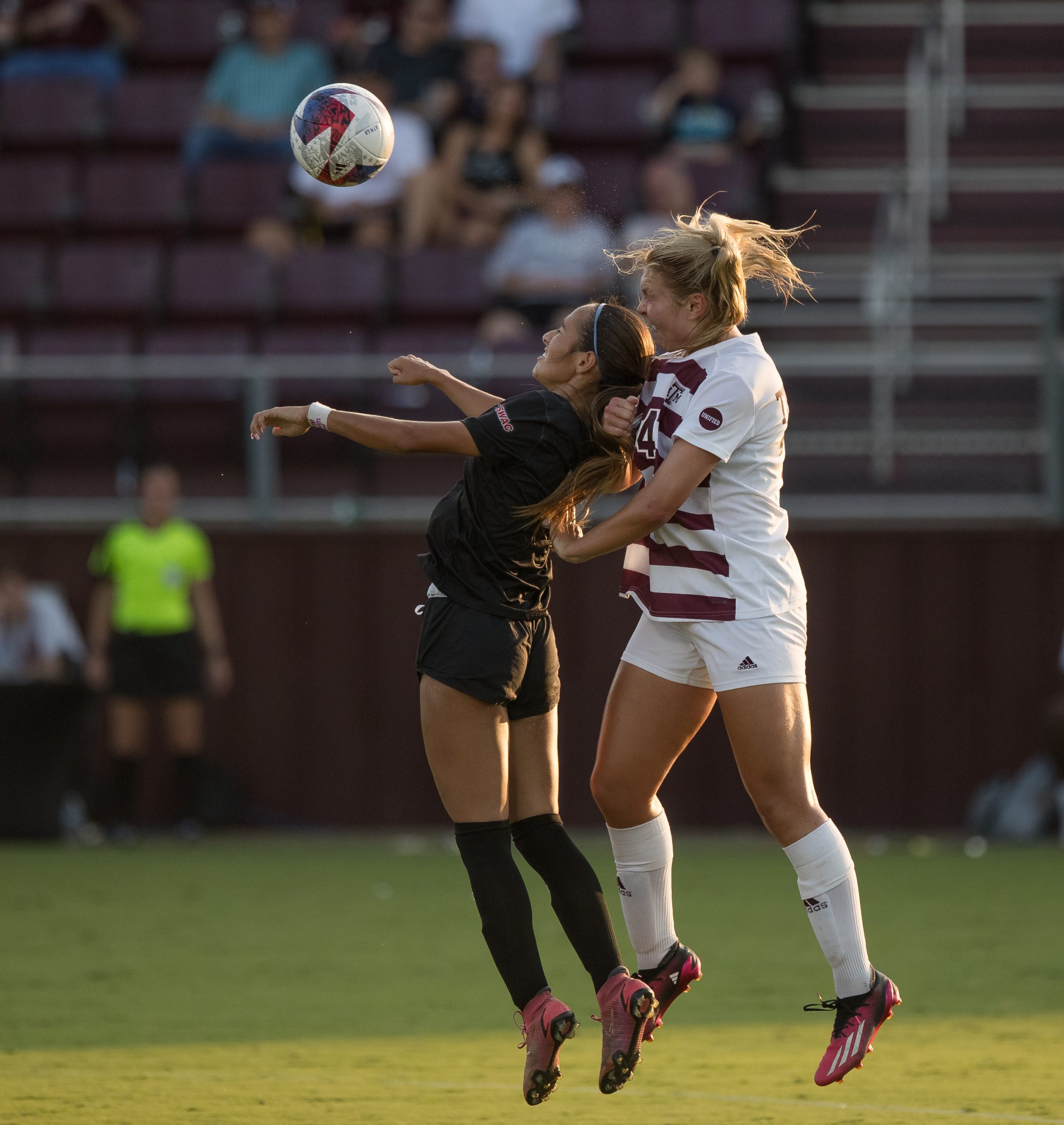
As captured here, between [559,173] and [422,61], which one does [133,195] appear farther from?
[559,173]

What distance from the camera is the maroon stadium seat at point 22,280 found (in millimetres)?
13195

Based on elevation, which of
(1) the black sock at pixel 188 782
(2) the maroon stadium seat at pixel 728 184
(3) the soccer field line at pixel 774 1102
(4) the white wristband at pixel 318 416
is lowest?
(1) the black sock at pixel 188 782

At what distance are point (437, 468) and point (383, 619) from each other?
3.57ft

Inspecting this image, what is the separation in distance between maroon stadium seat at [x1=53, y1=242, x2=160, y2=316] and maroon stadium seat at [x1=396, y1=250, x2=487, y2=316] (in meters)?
1.91

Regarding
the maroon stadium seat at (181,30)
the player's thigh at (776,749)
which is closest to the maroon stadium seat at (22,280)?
the maroon stadium seat at (181,30)

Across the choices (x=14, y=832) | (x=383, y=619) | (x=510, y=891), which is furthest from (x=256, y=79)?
(x=510, y=891)

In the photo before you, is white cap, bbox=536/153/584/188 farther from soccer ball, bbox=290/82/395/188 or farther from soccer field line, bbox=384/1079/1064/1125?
soccer field line, bbox=384/1079/1064/1125

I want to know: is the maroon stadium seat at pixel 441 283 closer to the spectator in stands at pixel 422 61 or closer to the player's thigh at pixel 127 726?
the spectator in stands at pixel 422 61

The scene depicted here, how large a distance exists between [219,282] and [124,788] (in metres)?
3.90

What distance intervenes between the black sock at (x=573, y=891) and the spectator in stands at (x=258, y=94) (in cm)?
1029

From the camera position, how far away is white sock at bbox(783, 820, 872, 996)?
15.0ft

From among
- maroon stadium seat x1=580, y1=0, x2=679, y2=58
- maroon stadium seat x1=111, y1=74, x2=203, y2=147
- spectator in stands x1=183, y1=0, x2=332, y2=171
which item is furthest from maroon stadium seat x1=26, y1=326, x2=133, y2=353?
maroon stadium seat x1=580, y1=0, x2=679, y2=58

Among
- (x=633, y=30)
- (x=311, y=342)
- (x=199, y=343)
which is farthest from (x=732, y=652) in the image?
(x=633, y=30)

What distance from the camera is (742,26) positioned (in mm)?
15008
